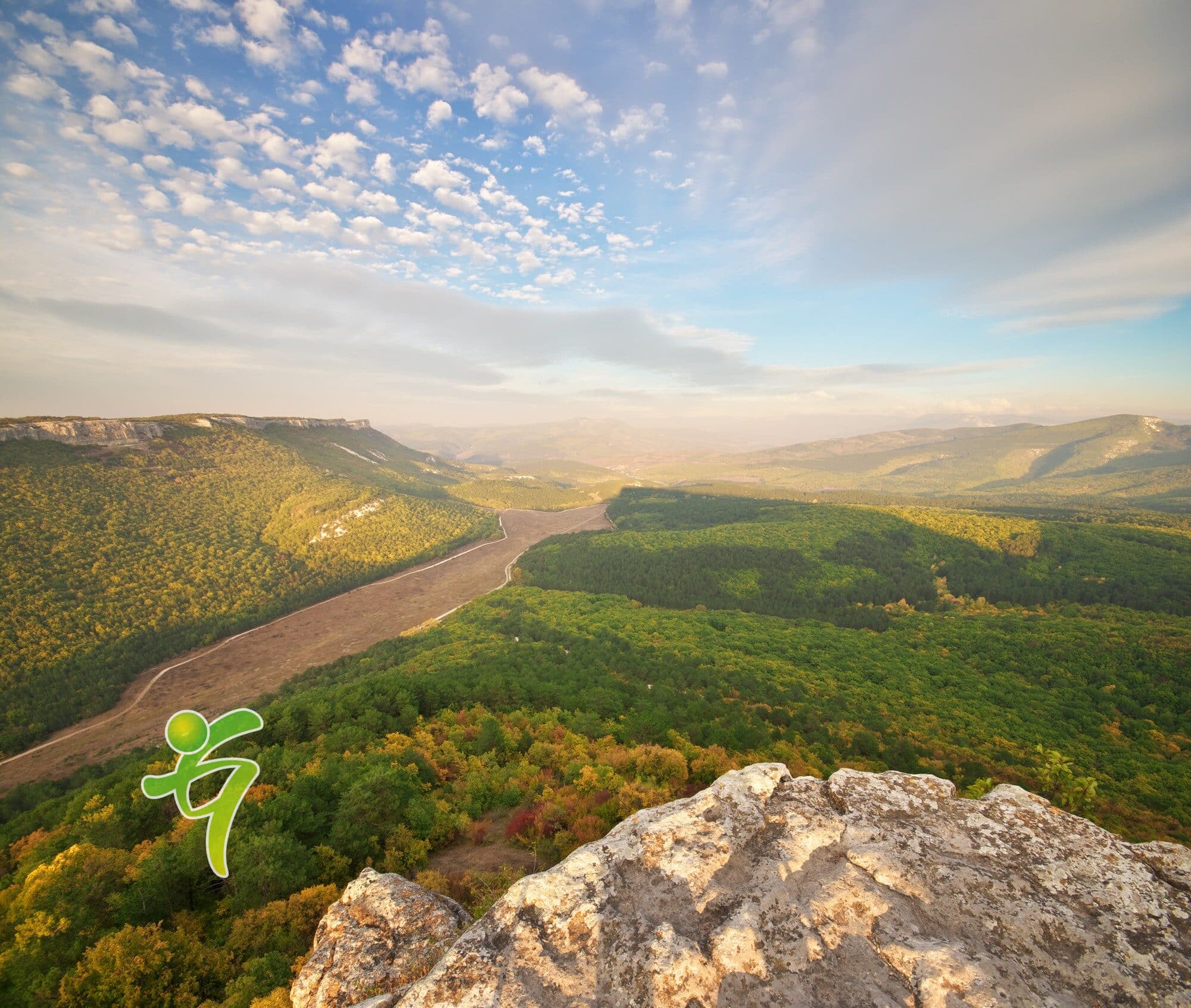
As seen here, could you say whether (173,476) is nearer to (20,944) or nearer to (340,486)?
(340,486)

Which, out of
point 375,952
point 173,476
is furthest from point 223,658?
point 375,952

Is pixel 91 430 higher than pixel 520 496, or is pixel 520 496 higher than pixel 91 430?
pixel 91 430

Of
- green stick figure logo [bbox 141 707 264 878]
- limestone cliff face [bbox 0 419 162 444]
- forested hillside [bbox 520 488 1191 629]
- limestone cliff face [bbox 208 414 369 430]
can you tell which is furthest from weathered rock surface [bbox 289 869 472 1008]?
limestone cliff face [bbox 208 414 369 430]

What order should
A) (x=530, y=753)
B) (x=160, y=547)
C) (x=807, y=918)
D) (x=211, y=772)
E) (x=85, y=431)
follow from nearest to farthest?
(x=807, y=918) → (x=211, y=772) → (x=530, y=753) → (x=160, y=547) → (x=85, y=431)

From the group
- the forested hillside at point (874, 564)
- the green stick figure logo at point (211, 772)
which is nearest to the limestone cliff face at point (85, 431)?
the forested hillside at point (874, 564)

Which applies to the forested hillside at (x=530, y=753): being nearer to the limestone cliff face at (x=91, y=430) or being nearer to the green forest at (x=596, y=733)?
the green forest at (x=596, y=733)

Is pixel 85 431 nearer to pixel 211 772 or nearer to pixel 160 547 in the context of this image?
pixel 160 547

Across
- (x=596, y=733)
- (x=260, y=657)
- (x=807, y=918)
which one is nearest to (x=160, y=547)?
(x=260, y=657)
